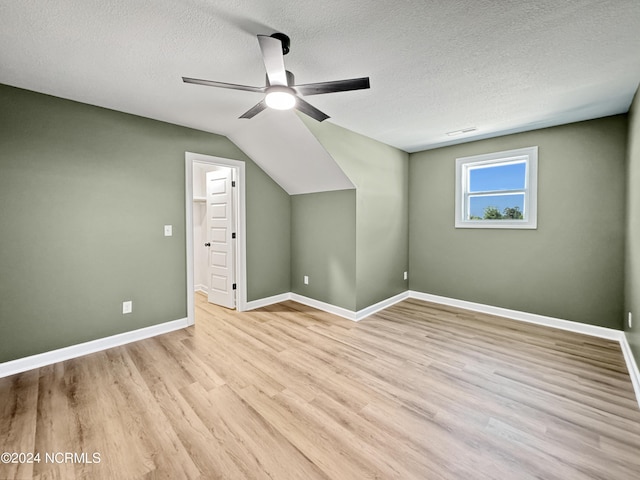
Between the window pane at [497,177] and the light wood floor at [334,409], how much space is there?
201cm

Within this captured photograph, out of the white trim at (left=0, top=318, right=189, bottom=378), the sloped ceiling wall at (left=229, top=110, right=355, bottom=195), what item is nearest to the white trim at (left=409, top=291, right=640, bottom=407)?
the sloped ceiling wall at (left=229, top=110, right=355, bottom=195)

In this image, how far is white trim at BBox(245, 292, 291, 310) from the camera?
13.7 feet

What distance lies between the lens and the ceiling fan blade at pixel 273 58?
4.82 feet

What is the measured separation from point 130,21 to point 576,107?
3.96 m

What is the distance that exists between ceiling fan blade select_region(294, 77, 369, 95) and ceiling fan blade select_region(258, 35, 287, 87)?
5.3 inches

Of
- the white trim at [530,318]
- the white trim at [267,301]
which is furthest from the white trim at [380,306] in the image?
the white trim at [267,301]

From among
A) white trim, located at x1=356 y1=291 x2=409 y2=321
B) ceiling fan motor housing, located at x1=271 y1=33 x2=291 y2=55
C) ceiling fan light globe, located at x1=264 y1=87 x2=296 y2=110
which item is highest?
ceiling fan motor housing, located at x1=271 y1=33 x2=291 y2=55

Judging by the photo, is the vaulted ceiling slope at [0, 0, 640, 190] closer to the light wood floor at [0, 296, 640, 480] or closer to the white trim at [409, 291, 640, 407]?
the white trim at [409, 291, 640, 407]

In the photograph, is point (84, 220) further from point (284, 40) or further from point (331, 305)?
point (331, 305)

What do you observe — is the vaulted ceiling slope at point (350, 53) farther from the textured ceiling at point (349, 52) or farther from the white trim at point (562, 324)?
the white trim at point (562, 324)

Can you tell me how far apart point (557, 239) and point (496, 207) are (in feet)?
2.67

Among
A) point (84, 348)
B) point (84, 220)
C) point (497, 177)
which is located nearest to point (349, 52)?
point (84, 220)

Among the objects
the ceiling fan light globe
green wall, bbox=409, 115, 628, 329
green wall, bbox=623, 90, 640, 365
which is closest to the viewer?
the ceiling fan light globe

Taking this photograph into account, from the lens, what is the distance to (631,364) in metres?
2.47
